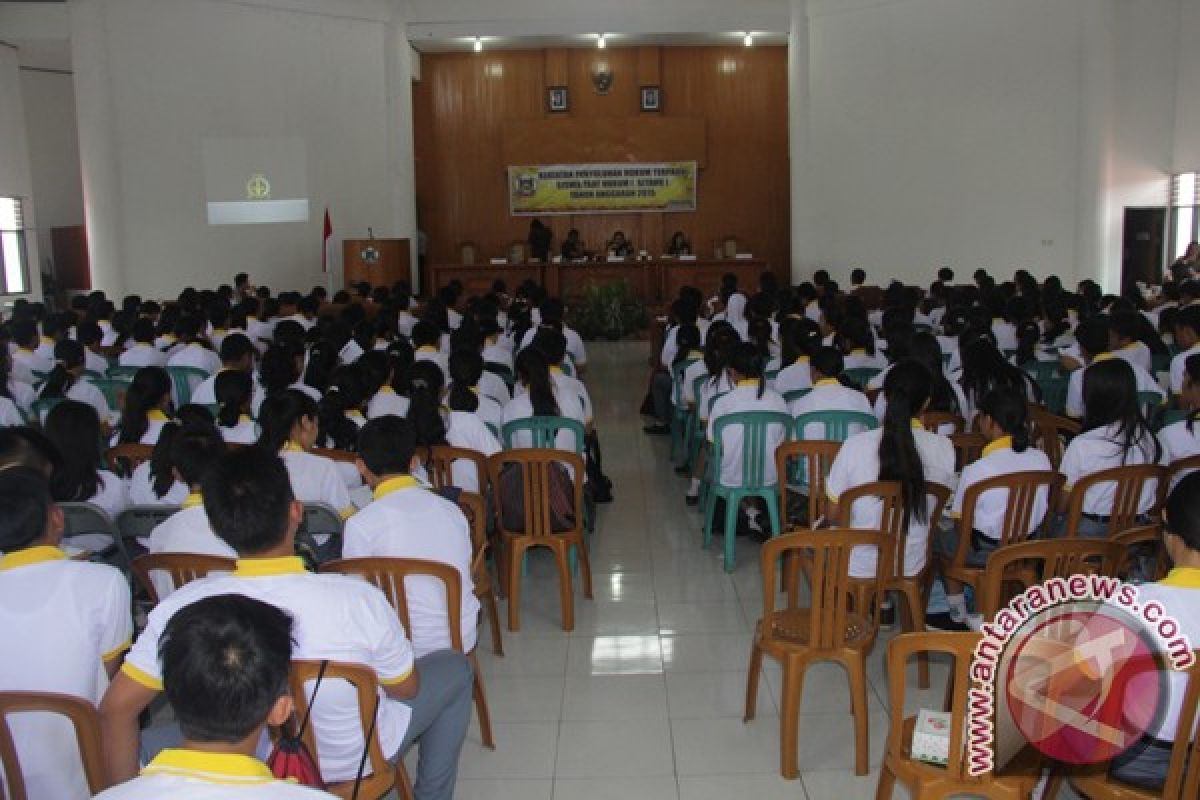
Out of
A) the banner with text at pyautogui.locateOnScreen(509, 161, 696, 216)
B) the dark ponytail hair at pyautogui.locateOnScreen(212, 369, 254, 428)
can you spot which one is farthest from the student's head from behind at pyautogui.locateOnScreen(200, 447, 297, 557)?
the banner with text at pyautogui.locateOnScreen(509, 161, 696, 216)

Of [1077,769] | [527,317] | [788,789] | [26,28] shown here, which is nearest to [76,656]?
[788,789]

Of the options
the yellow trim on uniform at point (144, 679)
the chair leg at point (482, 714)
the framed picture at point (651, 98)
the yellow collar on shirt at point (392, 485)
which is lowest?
the chair leg at point (482, 714)

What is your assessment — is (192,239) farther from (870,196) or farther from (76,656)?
(76,656)

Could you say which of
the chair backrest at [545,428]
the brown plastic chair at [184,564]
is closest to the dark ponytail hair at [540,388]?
the chair backrest at [545,428]

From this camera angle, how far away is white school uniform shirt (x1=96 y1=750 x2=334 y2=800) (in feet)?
5.15

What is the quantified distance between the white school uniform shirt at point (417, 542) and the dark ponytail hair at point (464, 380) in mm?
1942

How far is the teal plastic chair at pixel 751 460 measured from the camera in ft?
17.4

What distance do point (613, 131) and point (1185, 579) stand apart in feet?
48.9

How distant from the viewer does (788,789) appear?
333cm

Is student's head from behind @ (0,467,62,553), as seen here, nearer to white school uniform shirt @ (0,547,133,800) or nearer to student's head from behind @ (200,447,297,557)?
white school uniform shirt @ (0,547,133,800)

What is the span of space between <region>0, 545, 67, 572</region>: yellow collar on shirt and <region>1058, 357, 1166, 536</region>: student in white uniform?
3.40m

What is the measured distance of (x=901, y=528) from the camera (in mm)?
3930

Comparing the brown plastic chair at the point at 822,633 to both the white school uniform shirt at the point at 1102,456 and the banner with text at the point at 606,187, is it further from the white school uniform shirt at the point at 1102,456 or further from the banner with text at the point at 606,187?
the banner with text at the point at 606,187

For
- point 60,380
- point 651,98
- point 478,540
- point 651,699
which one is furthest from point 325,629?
point 651,98
